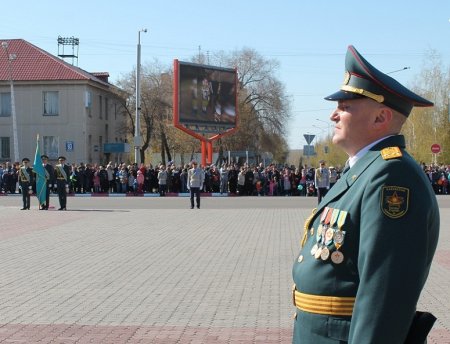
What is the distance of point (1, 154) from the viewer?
2205 inches

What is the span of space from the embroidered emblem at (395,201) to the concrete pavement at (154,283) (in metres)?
4.08

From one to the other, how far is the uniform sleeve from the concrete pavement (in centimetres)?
402

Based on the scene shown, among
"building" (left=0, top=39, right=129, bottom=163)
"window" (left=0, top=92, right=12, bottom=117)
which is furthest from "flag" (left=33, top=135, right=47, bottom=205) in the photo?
"window" (left=0, top=92, right=12, bottom=117)

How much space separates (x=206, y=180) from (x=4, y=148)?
24152 millimetres

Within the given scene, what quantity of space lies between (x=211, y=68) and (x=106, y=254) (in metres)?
33.1

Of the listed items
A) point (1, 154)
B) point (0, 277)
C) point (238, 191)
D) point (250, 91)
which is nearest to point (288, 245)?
point (0, 277)

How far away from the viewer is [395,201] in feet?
8.51

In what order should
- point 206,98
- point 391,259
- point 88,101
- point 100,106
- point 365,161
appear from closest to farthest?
point 391,259, point 365,161, point 206,98, point 88,101, point 100,106

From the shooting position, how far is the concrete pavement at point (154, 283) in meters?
6.91

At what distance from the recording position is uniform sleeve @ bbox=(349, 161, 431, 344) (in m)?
2.51

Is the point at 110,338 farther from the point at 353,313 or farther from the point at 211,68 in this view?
the point at 211,68

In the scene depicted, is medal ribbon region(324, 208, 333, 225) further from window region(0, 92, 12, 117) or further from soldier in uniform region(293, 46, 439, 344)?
window region(0, 92, 12, 117)

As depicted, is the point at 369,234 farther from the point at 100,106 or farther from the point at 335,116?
the point at 100,106

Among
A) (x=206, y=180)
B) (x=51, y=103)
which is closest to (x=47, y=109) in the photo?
(x=51, y=103)
